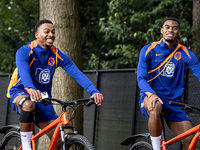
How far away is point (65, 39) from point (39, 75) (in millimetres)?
1578

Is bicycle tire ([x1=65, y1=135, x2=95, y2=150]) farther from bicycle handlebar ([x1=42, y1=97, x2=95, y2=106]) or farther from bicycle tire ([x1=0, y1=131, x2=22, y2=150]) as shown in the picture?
bicycle tire ([x1=0, y1=131, x2=22, y2=150])

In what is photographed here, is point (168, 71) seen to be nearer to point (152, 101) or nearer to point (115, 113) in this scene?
point (152, 101)

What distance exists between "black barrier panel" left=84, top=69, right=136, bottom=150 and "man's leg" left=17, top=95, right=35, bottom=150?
2965 millimetres

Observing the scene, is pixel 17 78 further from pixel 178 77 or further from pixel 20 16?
pixel 20 16

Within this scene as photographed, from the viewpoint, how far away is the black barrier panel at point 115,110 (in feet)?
21.8

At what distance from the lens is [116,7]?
9562 mm

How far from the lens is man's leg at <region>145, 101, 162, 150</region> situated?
3730mm

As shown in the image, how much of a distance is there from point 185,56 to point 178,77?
0.31 meters

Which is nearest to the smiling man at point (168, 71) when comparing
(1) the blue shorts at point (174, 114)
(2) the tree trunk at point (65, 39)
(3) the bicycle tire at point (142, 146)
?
(1) the blue shorts at point (174, 114)

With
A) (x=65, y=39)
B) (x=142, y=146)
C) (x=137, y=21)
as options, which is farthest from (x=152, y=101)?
(x=137, y=21)

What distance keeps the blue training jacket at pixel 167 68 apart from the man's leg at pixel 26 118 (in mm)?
1471

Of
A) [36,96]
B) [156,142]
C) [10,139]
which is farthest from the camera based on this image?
[10,139]

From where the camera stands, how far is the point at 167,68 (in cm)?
416

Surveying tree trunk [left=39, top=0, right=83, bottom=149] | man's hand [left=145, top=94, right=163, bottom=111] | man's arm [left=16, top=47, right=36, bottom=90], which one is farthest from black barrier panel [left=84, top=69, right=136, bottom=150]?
man's arm [left=16, top=47, right=36, bottom=90]
